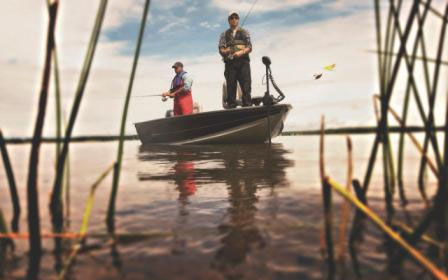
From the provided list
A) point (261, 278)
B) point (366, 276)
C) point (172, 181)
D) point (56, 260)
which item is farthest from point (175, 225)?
point (172, 181)

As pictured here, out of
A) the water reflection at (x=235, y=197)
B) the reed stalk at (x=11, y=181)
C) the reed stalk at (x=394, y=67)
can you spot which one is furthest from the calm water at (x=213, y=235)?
the reed stalk at (x=394, y=67)

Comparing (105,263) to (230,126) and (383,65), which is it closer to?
(383,65)

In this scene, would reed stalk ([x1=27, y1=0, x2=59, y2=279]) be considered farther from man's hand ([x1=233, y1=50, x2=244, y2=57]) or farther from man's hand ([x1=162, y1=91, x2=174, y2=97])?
man's hand ([x1=162, y1=91, x2=174, y2=97])

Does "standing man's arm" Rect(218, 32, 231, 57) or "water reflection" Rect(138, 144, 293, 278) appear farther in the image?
"standing man's arm" Rect(218, 32, 231, 57)

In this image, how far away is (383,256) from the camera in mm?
1331

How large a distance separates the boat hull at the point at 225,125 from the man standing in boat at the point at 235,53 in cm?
58

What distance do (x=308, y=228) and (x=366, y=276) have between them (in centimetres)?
51

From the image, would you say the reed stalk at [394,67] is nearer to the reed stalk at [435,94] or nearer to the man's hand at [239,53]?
the reed stalk at [435,94]

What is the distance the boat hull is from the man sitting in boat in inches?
24.3

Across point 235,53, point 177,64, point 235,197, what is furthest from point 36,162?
point 177,64

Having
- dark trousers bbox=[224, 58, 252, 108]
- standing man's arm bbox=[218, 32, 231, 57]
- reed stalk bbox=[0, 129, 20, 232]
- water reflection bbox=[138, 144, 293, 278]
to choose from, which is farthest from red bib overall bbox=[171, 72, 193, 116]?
reed stalk bbox=[0, 129, 20, 232]

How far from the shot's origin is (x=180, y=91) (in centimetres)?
950

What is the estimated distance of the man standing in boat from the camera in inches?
300

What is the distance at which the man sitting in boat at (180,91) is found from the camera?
9.45 m
